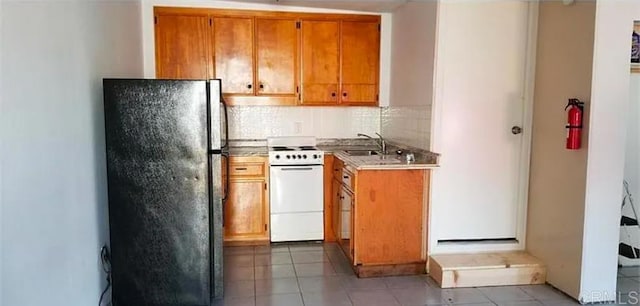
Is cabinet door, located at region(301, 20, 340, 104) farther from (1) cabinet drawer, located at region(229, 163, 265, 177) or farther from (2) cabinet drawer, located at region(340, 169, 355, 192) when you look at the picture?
(2) cabinet drawer, located at region(340, 169, 355, 192)

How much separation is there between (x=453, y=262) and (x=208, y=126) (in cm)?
208

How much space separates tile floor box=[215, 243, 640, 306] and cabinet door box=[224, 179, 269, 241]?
46 cm

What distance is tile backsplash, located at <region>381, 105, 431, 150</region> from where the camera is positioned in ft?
12.1

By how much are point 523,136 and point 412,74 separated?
1075 millimetres

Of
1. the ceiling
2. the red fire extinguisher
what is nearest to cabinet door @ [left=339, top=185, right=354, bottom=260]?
the red fire extinguisher

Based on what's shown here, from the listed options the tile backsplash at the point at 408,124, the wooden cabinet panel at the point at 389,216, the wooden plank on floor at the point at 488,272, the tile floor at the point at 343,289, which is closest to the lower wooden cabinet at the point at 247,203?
the tile floor at the point at 343,289

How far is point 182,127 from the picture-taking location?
2.71 meters

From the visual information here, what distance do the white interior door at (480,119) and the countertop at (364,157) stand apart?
0.56ft

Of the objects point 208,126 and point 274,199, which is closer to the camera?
point 208,126

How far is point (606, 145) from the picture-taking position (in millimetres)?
2936

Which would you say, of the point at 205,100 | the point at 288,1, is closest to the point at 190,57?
the point at 288,1

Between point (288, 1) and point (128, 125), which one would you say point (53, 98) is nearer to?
point (128, 125)

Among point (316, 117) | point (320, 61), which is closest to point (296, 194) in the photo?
point (316, 117)

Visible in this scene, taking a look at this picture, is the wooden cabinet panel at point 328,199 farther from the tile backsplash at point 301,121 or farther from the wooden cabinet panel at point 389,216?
the wooden cabinet panel at point 389,216
